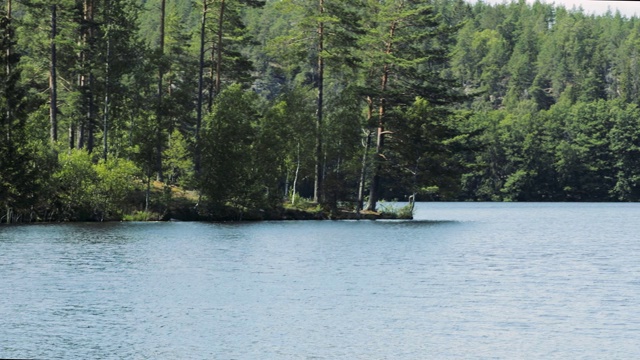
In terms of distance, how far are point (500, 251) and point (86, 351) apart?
33.4 metres

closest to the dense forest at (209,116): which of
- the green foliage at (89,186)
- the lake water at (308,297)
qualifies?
the green foliage at (89,186)

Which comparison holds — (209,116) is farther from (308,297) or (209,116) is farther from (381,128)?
(308,297)

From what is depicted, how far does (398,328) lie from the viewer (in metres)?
26.2

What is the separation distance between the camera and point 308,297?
3206cm

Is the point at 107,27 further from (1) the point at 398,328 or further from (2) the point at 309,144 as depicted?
(1) the point at 398,328

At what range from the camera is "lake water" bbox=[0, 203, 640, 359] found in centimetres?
2342

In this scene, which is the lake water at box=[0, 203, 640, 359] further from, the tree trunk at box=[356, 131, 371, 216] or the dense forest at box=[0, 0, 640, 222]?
the tree trunk at box=[356, 131, 371, 216]

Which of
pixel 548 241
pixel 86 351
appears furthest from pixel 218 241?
pixel 86 351

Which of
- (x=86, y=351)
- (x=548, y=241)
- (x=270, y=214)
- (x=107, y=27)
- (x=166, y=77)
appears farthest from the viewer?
(x=166, y=77)

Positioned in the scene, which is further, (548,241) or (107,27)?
(107,27)

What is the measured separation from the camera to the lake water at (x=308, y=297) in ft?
76.8

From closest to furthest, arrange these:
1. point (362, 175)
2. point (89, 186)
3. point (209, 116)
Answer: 1. point (89, 186)
2. point (209, 116)
3. point (362, 175)

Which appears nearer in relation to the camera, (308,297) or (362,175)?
(308,297)

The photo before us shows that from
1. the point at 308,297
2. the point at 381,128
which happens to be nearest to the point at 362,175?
the point at 381,128
